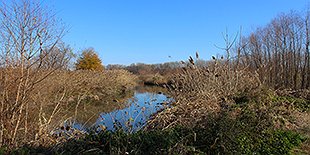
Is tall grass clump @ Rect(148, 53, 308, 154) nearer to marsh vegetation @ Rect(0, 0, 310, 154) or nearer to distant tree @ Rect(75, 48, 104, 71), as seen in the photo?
marsh vegetation @ Rect(0, 0, 310, 154)

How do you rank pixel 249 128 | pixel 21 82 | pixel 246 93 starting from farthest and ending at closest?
pixel 246 93 < pixel 21 82 < pixel 249 128

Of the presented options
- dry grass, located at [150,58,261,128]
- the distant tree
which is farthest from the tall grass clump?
the distant tree

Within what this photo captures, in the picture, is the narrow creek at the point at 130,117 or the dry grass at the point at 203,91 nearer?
the narrow creek at the point at 130,117

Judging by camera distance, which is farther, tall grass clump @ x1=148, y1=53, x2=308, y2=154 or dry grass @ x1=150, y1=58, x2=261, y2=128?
dry grass @ x1=150, y1=58, x2=261, y2=128

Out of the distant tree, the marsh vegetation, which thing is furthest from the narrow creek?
the distant tree

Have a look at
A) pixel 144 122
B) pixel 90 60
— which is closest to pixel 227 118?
pixel 144 122

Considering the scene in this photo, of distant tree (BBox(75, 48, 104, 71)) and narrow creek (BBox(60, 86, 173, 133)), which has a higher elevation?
distant tree (BBox(75, 48, 104, 71))

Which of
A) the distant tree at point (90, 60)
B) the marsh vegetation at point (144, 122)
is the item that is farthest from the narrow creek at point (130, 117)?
the distant tree at point (90, 60)

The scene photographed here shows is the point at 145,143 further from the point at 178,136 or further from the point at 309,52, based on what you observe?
the point at 309,52

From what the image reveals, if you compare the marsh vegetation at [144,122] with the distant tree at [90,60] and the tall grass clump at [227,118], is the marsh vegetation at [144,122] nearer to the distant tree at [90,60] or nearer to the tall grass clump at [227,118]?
the tall grass clump at [227,118]

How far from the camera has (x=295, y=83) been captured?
17.1m

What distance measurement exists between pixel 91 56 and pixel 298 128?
2999cm

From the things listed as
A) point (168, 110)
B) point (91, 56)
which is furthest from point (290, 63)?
point (91, 56)

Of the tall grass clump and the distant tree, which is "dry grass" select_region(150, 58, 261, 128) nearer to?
the tall grass clump
